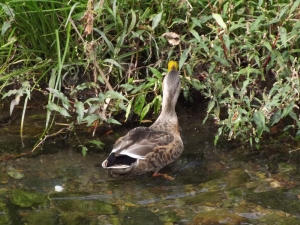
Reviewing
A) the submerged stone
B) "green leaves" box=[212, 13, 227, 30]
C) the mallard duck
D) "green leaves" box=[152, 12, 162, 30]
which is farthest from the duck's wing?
"green leaves" box=[212, 13, 227, 30]

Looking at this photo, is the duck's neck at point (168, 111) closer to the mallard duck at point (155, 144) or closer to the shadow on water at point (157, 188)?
the mallard duck at point (155, 144)

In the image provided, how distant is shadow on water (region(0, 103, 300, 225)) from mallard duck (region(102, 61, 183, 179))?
91 millimetres

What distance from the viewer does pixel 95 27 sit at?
702 centimetres

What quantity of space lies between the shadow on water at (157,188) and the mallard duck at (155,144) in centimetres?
9

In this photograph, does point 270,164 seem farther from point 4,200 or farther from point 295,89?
point 4,200

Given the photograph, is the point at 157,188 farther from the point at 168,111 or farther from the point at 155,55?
the point at 155,55

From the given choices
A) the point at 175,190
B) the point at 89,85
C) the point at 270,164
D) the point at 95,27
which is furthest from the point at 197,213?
the point at 95,27

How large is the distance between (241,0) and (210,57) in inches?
26.1

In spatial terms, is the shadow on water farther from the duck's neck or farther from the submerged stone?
the duck's neck

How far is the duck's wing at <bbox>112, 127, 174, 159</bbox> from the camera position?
6289 millimetres

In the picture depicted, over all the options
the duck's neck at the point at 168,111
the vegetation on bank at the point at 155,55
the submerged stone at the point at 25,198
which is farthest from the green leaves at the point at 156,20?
the submerged stone at the point at 25,198

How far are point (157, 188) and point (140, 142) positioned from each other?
1.97ft

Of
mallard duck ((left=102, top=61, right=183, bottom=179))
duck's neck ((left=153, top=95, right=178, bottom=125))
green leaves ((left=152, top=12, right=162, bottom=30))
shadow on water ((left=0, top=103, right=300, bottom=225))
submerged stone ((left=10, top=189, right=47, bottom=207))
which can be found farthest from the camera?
duck's neck ((left=153, top=95, right=178, bottom=125))

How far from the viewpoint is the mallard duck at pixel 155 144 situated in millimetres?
6223
